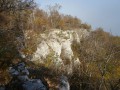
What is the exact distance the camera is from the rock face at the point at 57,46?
26.5m

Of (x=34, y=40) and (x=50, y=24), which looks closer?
(x=34, y=40)

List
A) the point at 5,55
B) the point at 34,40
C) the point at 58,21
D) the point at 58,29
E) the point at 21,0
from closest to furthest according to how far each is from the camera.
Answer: the point at 5,55 < the point at 21,0 < the point at 34,40 < the point at 58,29 < the point at 58,21

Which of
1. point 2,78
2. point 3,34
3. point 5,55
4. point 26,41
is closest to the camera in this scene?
point 2,78

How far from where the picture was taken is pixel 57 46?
97.1 ft

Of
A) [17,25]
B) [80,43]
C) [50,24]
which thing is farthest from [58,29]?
[17,25]

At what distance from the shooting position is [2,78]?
543 inches

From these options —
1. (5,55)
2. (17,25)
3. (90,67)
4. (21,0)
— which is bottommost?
(90,67)

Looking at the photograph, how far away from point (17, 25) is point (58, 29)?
771cm

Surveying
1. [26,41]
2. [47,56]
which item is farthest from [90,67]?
[26,41]

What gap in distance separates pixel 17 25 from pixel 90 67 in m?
7.43

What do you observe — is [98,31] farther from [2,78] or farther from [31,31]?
[2,78]

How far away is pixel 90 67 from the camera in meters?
25.4

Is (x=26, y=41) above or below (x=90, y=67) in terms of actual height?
above

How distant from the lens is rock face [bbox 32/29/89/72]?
2647cm
